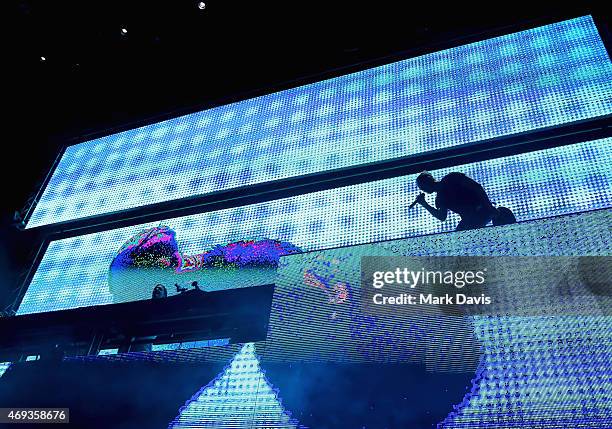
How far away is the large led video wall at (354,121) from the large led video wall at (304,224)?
0.20 m

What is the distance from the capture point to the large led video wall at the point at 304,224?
6.15 feet

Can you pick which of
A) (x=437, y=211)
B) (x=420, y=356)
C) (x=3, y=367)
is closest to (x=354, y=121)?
(x=437, y=211)

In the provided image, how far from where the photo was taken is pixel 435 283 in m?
1.58

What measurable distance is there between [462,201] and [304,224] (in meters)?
0.79

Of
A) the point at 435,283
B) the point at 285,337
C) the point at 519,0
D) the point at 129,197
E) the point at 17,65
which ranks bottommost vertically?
the point at 285,337

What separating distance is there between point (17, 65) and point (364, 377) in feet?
12.1

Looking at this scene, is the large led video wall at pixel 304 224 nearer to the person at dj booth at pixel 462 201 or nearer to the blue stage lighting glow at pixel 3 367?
the person at dj booth at pixel 462 201

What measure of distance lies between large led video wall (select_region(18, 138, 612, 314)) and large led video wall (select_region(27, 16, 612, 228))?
0.20 m

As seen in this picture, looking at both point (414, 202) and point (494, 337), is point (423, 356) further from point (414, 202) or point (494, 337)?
point (414, 202)

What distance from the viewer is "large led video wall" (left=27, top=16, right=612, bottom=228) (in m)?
2.23

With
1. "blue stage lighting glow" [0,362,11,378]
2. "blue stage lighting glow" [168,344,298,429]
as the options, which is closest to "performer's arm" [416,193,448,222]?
"blue stage lighting glow" [168,344,298,429]

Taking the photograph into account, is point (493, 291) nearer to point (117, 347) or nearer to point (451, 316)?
point (451, 316)

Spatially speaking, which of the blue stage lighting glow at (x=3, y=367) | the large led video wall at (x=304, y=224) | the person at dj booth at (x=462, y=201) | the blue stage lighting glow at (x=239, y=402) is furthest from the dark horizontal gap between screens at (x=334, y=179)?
the blue stage lighting glow at (x=239, y=402)

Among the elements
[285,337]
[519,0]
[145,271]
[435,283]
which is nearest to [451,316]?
[435,283]
